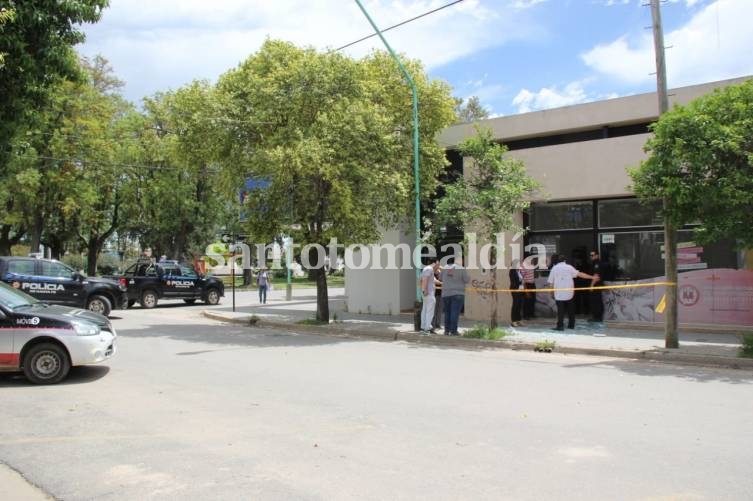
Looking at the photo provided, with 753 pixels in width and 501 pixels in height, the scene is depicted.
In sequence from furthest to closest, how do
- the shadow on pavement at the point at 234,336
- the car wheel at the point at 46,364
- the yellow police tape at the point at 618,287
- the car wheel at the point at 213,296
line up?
the car wheel at the point at 213,296 → the shadow on pavement at the point at 234,336 → the yellow police tape at the point at 618,287 → the car wheel at the point at 46,364

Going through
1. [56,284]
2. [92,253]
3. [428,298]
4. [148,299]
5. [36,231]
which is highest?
[36,231]

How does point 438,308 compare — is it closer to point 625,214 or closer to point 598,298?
point 598,298

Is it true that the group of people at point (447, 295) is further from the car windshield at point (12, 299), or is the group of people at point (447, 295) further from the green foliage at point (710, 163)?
the car windshield at point (12, 299)

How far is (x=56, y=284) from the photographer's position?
18.0m

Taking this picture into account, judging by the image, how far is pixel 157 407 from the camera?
7301mm

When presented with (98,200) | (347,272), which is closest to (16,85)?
(347,272)

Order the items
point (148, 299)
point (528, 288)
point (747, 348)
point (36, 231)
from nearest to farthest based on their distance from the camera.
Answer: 1. point (747, 348)
2. point (528, 288)
3. point (148, 299)
4. point (36, 231)

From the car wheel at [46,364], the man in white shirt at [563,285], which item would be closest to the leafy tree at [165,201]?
the man in white shirt at [563,285]

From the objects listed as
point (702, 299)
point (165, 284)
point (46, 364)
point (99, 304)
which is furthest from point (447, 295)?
point (165, 284)

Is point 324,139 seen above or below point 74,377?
above

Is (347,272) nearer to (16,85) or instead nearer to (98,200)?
(16,85)

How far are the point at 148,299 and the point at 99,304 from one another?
565 centimetres

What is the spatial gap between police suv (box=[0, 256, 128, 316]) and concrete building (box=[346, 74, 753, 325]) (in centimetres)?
1117

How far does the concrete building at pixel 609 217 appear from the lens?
14000 millimetres
